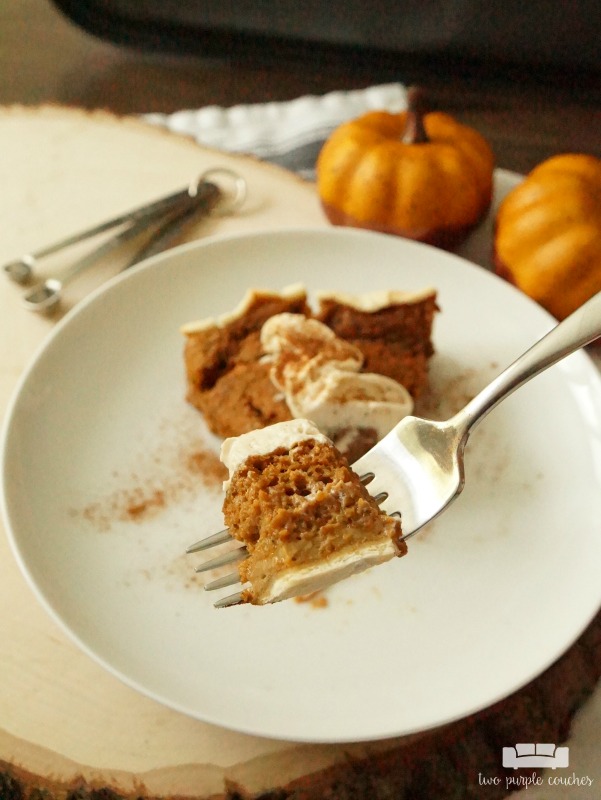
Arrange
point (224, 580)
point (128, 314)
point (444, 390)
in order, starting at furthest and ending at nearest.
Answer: point (128, 314) → point (444, 390) → point (224, 580)

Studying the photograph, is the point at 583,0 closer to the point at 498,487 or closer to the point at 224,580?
the point at 498,487

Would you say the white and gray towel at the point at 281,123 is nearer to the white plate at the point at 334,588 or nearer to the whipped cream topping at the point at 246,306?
the white plate at the point at 334,588

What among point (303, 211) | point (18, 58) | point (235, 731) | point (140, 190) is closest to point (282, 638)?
point (235, 731)

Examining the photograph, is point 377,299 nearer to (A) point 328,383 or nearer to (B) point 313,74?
(A) point 328,383

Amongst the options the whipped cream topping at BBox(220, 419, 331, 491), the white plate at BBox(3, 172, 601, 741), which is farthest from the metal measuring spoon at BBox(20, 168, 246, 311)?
the whipped cream topping at BBox(220, 419, 331, 491)

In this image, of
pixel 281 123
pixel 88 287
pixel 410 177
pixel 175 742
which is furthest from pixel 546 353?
pixel 281 123

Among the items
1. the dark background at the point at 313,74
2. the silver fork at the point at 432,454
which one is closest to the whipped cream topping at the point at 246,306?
the silver fork at the point at 432,454

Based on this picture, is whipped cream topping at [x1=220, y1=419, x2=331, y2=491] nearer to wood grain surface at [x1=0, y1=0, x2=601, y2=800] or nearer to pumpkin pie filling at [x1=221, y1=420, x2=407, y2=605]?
pumpkin pie filling at [x1=221, y1=420, x2=407, y2=605]
